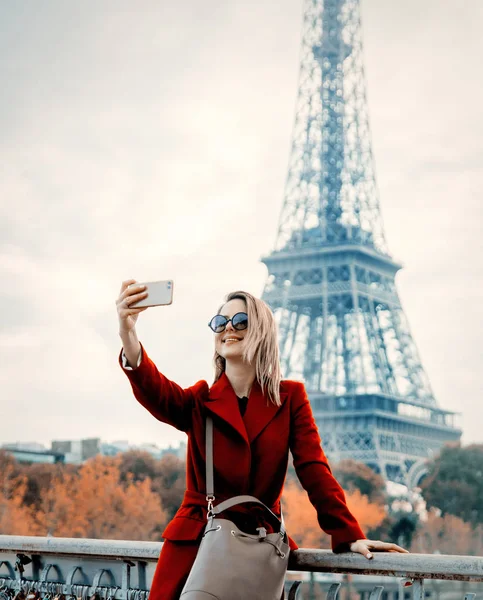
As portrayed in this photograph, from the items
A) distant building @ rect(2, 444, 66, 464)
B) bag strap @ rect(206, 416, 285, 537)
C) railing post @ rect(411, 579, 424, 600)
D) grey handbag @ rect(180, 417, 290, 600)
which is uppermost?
distant building @ rect(2, 444, 66, 464)

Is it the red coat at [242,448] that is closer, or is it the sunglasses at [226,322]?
the red coat at [242,448]

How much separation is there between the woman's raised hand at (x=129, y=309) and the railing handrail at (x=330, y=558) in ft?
2.90

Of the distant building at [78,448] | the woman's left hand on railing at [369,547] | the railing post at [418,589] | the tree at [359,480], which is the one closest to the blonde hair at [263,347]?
the woman's left hand on railing at [369,547]

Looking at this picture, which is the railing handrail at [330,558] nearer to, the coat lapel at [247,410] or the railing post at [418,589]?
the railing post at [418,589]

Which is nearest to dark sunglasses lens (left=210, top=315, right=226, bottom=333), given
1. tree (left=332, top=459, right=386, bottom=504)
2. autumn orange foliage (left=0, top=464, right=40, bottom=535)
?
autumn orange foliage (left=0, top=464, right=40, bottom=535)

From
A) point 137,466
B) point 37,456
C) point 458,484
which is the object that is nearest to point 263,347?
point 137,466

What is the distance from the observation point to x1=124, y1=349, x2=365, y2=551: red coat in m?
2.89

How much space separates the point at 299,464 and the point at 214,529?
1.45ft

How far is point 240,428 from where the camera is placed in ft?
9.55

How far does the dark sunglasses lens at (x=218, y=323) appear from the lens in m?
3.14

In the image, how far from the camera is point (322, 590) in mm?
24094

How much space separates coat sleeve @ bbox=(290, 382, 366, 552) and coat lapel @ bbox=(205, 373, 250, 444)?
23 centimetres

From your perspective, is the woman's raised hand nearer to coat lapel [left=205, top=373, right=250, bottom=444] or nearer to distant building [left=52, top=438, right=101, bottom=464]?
coat lapel [left=205, top=373, right=250, bottom=444]

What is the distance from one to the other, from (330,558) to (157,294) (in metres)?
1.06
